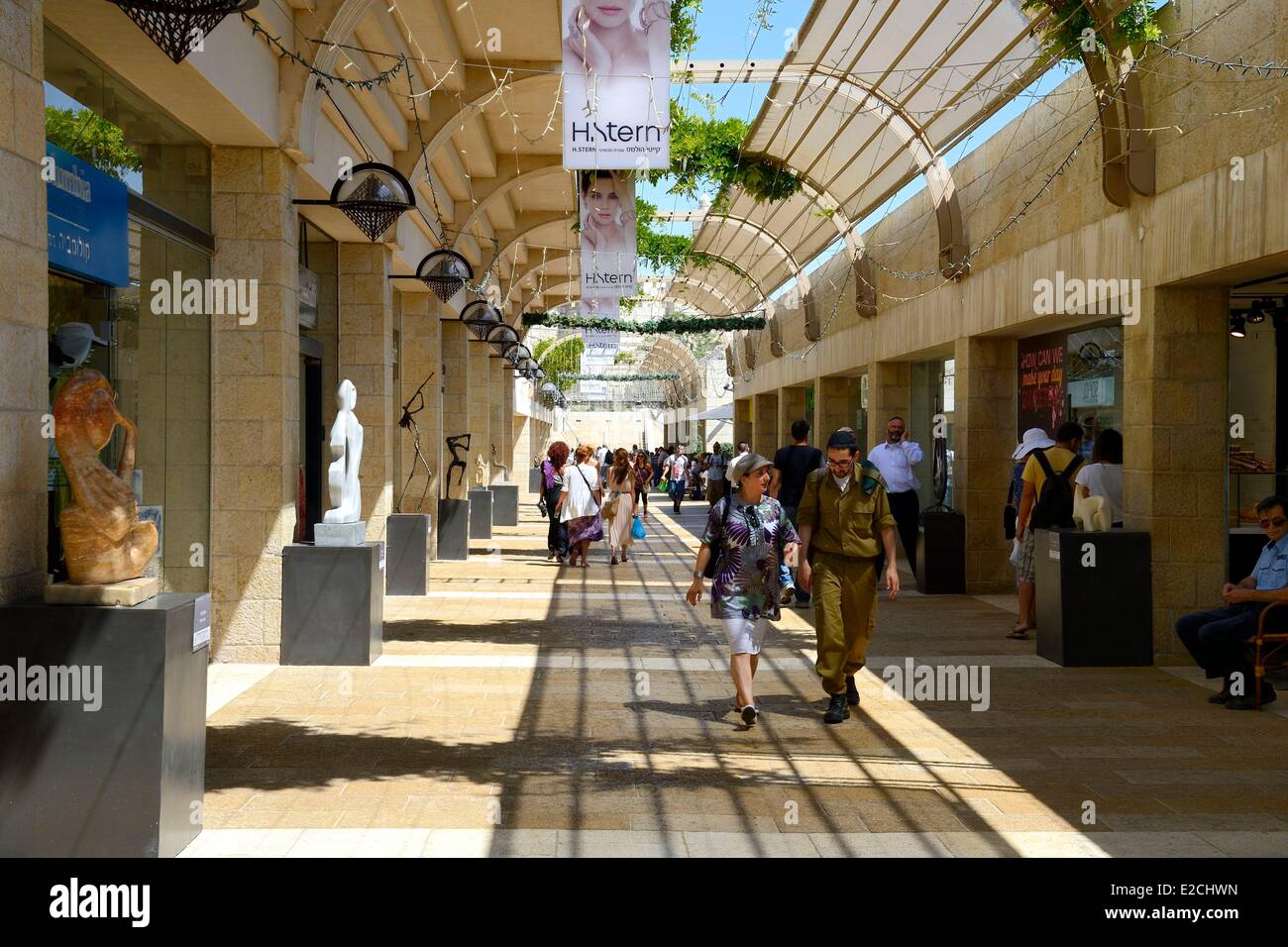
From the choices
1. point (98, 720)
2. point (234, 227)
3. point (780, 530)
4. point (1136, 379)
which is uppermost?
point (234, 227)

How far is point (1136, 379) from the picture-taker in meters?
9.27

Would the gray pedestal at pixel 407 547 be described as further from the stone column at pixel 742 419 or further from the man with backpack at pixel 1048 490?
the stone column at pixel 742 419

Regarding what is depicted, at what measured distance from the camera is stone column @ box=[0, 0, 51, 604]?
453 centimetres

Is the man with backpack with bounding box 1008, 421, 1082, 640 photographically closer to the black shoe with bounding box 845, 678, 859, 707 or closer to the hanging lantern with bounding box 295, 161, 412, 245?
the black shoe with bounding box 845, 678, 859, 707

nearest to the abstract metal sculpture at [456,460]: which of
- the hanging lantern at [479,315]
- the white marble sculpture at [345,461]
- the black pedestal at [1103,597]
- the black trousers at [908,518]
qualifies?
the hanging lantern at [479,315]

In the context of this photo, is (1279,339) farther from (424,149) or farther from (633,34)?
(424,149)

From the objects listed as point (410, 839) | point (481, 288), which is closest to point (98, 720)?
point (410, 839)

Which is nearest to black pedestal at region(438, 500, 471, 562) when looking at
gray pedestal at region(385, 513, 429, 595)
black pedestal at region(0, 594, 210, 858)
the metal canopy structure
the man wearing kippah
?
gray pedestal at region(385, 513, 429, 595)

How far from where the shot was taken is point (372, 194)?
9039 millimetres

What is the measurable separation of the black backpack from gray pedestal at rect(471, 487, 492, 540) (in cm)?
1140

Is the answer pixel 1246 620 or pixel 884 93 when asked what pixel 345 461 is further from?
pixel 884 93

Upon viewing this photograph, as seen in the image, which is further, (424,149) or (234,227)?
(424,149)
